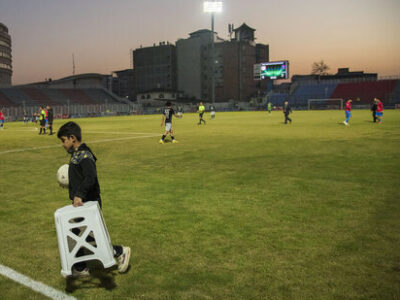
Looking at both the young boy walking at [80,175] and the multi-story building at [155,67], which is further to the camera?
the multi-story building at [155,67]

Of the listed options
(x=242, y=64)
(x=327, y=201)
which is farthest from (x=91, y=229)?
(x=242, y=64)

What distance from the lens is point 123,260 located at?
12.8ft

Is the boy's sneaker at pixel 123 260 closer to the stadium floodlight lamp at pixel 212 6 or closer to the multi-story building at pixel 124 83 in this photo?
the stadium floodlight lamp at pixel 212 6

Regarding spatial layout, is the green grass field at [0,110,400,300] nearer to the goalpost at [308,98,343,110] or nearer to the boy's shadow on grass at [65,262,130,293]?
the boy's shadow on grass at [65,262,130,293]

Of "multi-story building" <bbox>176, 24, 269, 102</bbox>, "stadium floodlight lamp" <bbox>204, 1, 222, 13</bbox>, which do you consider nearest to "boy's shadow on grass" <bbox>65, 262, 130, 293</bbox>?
"stadium floodlight lamp" <bbox>204, 1, 222, 13</bbox>

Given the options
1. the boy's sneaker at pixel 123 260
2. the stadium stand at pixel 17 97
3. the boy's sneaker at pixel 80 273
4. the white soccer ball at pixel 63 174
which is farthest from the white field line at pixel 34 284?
the stadium stand at pixel 17 97

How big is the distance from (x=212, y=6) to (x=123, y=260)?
6394 centimetres

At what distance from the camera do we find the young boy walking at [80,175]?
378cm

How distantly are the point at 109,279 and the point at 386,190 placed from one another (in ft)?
19.1

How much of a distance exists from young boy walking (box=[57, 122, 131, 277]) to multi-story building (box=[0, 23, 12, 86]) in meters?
110

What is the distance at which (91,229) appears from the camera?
141 inches

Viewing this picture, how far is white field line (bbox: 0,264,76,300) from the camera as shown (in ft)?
11.4

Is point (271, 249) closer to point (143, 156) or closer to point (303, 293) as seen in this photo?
point (303, 293)

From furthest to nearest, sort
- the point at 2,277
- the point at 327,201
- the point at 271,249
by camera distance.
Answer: the point at 327,201 < the point at 271,249 < the point at 2,277
